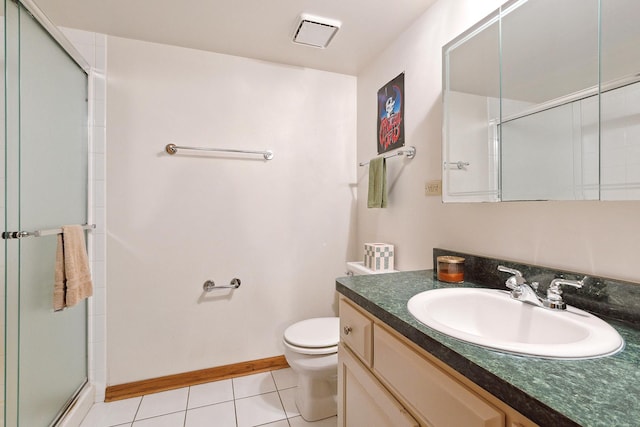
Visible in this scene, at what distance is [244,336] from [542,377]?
5.94 feet

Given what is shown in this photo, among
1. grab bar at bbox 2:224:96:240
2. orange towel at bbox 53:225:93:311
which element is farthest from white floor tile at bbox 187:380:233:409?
grab bar at bbox 2:224:96:240

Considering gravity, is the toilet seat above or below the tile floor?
above

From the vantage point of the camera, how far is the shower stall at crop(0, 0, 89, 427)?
112 centimetres

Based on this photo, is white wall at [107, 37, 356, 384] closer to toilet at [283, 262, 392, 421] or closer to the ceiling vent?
the ceiling vent

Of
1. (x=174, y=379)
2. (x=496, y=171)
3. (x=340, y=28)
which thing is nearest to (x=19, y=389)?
(x=174, y=379)

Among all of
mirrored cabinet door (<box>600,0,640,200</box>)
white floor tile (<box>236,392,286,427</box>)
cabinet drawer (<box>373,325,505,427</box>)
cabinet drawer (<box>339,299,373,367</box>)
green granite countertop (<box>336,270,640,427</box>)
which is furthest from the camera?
white floor tile (<box>236,392,286,427</box>)

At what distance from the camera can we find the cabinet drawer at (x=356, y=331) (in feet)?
3.19

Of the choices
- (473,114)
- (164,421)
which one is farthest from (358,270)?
(164,421)

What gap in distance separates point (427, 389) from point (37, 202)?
5.40 feet

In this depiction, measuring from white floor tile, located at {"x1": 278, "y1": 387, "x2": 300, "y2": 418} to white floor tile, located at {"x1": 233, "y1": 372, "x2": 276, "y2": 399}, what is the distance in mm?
87

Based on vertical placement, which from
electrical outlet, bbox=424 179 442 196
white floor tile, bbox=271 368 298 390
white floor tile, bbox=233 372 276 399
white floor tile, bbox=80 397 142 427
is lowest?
white floor tile, bbox=80 397 142 427

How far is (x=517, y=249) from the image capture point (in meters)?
1.08

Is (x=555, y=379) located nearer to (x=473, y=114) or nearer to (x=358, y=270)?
(x=473, y=114)

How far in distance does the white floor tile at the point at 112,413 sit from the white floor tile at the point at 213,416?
32 cm
